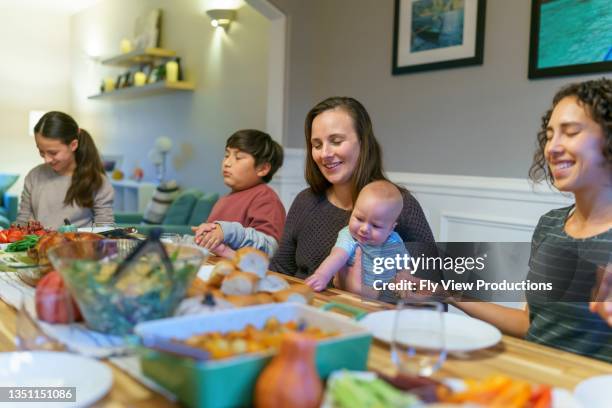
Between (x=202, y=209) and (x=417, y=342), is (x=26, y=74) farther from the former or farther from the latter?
(x=417, y=342)

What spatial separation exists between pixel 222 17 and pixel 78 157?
88.2 inches

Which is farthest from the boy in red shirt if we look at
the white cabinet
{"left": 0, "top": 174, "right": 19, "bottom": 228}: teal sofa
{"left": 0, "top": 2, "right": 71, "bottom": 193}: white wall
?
{"left": 0, "top": 2, "right": 71, "bottom": 193}: white wall

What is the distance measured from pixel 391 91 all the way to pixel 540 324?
2235 mm

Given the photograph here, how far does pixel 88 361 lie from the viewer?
82 centimetres

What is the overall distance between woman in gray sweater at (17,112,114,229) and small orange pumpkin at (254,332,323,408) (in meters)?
2.41

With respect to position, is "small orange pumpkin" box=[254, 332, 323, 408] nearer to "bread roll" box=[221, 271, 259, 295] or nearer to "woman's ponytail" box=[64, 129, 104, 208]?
"bread roll" box=[221, 271, 259, 295]

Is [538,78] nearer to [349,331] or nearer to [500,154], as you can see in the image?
[500,154]

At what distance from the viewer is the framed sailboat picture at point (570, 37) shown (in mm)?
2385

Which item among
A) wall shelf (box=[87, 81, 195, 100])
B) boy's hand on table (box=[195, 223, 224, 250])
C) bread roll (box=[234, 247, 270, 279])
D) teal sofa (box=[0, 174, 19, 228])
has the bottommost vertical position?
teal sofa (box=[0, 174, 19, 228])

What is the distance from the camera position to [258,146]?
2.49 m

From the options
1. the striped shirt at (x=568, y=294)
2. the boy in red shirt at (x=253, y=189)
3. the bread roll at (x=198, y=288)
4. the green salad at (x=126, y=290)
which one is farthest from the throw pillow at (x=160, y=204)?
the green salad at (x=126, y=290)

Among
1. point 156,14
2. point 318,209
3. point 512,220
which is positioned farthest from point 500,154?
point 156,14

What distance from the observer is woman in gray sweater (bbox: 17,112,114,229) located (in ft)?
9.40

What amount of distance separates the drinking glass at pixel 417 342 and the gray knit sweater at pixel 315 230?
92 cm
